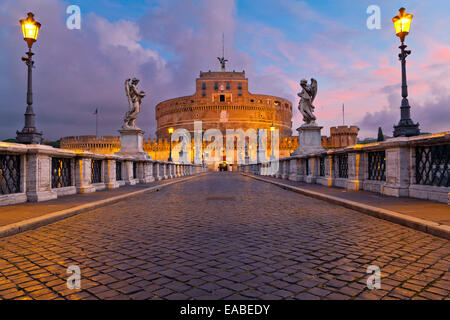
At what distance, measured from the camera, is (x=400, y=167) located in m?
8.24

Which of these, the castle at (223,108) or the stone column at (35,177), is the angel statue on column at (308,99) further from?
the castle at (223,108)

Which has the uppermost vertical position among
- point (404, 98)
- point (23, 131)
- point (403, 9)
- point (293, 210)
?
point (403, 9)

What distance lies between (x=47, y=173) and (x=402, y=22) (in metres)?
11.8

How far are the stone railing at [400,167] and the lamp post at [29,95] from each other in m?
9.97

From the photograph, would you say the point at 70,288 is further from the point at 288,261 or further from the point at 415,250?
the point at 415,250

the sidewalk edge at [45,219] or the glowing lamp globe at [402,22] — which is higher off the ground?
the glowing lamp globe at [402,22]

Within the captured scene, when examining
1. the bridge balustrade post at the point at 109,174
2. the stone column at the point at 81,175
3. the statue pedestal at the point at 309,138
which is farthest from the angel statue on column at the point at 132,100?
the statue pedestal at the point at 309,138

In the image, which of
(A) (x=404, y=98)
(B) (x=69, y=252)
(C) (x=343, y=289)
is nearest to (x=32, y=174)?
(B) (x=69, y=252)

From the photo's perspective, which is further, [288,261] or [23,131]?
[23,131]

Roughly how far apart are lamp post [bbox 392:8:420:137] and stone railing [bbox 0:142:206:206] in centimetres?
1031

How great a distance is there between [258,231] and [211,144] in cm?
9019

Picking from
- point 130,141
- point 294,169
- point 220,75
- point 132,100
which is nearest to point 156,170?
point 130,141

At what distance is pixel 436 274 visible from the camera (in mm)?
2998

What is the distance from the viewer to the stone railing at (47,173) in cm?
778
